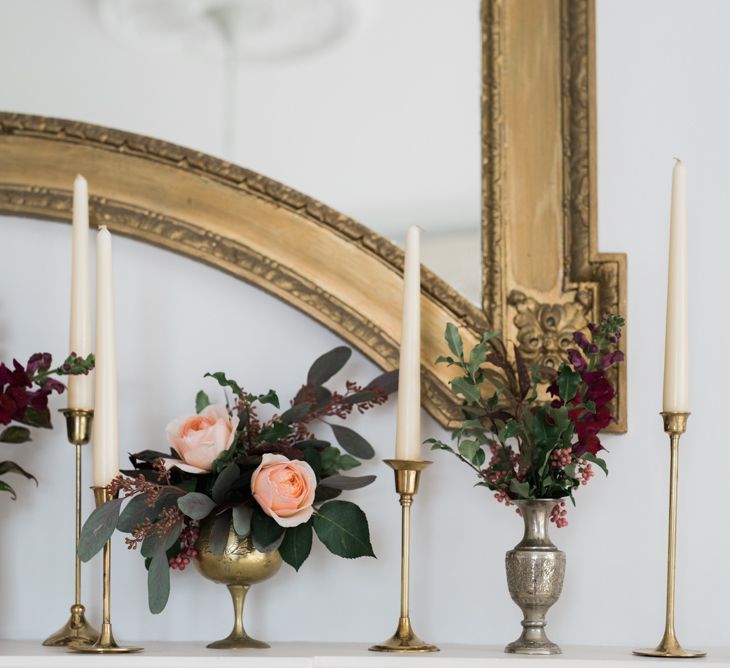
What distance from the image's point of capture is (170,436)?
0.98 metres

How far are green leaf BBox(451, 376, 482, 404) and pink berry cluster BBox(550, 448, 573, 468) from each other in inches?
3.4

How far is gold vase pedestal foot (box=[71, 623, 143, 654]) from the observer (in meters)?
0.91

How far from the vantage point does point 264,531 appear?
0.93 metres

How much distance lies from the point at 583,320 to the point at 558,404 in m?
0.15

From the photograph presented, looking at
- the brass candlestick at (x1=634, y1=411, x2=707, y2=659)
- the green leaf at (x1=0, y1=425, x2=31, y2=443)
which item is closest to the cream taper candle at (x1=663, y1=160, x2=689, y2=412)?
the brass candlestick at (x1=634, y1=411, x2=707, y2=659)

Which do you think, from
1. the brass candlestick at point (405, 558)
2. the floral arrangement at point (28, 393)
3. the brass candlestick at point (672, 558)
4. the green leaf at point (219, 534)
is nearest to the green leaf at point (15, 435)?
the floral arrangement at point (28, 393)

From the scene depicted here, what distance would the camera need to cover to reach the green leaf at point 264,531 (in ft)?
3.04

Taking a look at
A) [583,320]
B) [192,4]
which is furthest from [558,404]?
[192,4]

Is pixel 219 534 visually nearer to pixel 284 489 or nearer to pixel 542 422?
pixel 284 489

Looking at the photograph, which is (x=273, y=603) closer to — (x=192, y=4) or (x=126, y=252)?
(x=126, y=252)

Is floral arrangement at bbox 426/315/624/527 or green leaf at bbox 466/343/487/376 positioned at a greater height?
green leaf at bbox 466/343/487/376

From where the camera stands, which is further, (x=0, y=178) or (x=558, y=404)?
(x=0, y=178)

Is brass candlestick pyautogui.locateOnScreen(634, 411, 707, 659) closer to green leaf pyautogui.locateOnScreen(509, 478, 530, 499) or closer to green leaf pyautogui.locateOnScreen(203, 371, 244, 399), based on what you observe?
green leaf pyautogui.locateOnScreen(509, 478, 530, 499)

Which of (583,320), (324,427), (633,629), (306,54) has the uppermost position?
(306,54)
